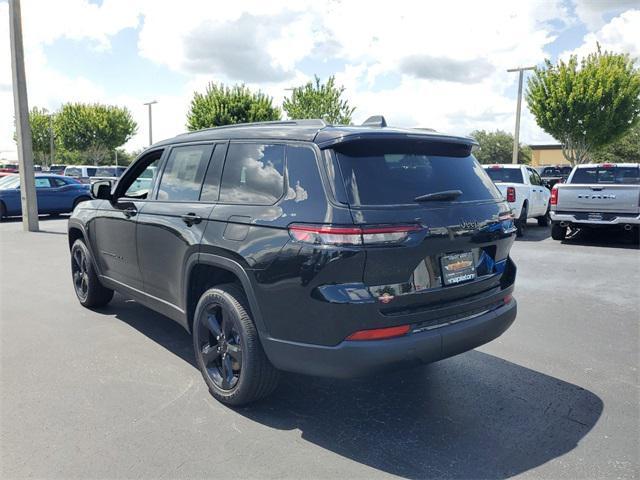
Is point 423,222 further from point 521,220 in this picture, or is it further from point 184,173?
point 521,220

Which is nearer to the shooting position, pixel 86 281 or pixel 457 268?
pixel 457 268

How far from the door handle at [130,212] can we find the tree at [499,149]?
8006cm

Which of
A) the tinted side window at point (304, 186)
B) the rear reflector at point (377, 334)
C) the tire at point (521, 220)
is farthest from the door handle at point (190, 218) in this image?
the tire at point (521, 220)

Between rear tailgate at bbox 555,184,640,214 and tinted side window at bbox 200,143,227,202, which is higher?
tinted side window at bbox 200,143,227,202

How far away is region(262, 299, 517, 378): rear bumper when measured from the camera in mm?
2812

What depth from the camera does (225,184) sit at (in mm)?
3650

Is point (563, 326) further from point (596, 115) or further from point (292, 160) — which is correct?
point (596, 115)

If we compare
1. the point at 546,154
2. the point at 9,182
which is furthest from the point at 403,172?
the point at 546,154

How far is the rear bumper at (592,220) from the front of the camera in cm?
1038

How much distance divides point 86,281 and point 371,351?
4091 mm

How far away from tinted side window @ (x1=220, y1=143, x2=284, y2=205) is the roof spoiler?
0.78m

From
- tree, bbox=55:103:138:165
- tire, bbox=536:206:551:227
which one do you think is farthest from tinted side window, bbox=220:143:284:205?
tree, bbox=55:103:138:165

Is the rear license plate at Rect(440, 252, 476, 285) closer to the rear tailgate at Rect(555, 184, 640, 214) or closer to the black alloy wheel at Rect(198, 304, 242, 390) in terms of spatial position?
the black alloy wheel at Rect(198, 304, 242, 390)

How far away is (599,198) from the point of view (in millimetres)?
10688
